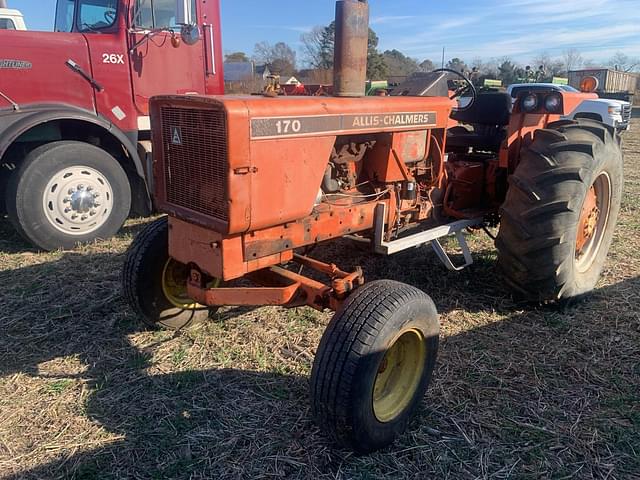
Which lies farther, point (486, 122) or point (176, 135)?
point (486, 122)

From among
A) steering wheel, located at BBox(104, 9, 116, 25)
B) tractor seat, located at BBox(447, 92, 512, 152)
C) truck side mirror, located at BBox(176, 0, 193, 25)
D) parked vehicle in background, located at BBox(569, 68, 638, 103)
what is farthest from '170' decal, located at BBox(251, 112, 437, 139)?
parked vehicle in background, located at BBox(569, 68, 638, 103)

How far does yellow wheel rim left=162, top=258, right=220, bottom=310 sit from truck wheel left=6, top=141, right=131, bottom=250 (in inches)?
83.7

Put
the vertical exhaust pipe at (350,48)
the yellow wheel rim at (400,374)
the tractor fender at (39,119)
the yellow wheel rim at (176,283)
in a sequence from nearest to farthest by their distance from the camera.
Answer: the yellow wheel rim at (400,374)
the vertical exhaust pipe at (350,48)
the yellow wheel rim at (176,283)
the tractor fender at (39,119)

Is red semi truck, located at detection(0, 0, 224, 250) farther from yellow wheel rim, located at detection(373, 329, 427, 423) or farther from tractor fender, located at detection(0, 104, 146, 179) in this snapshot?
yellow wheel rim, located at detection(373, 329, 427, 423)

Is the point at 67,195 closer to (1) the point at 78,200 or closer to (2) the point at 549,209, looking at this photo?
(1) the point at 78,200

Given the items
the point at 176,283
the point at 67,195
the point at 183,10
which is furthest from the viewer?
the point at 67,195

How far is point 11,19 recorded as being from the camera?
6.82 metres

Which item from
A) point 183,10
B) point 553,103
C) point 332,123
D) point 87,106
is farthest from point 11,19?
point 553,103

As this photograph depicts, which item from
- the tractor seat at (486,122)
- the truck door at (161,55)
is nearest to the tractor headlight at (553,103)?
the tractor seat at (486,122)

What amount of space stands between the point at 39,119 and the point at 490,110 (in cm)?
389

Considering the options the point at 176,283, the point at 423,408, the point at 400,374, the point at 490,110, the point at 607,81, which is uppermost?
the point at 607,81

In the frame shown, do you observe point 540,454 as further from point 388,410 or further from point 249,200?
point 249,200

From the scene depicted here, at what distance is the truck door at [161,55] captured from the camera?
515cm

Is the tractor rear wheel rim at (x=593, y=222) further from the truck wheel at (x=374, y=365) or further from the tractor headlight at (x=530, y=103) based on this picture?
the truck wheel at (x=374, y=365)
